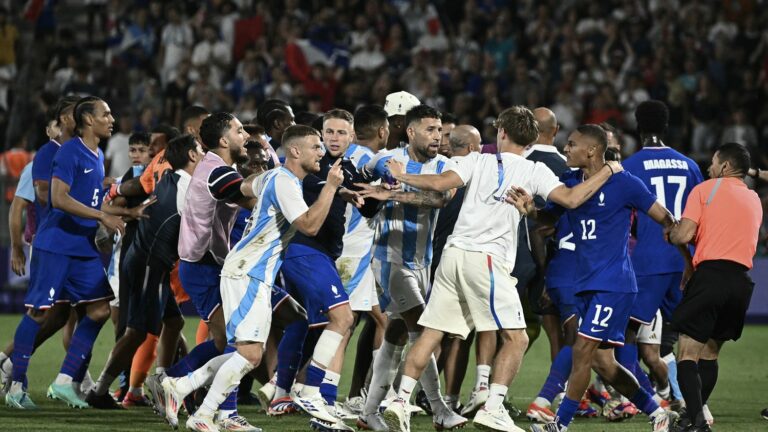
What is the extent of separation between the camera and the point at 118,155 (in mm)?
18688

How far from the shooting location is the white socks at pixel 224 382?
26.7 ft

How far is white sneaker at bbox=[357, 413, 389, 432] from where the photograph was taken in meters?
8.77

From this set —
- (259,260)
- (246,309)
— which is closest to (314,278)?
(259,260)

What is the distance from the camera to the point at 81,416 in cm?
946

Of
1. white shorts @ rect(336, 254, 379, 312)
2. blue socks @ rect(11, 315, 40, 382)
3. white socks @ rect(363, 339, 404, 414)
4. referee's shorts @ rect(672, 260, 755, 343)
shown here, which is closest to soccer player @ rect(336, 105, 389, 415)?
white shorts @ rect(336, 254, 379, 312)

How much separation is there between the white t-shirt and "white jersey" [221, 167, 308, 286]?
10462 mm

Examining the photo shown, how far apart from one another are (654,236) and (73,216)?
4839mm

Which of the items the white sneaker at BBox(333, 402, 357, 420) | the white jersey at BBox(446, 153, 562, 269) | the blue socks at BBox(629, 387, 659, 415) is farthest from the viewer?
the blue socks at BBox(629, 387, 659, 415)

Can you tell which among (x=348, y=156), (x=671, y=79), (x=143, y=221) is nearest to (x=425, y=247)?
(x=348, y=156)

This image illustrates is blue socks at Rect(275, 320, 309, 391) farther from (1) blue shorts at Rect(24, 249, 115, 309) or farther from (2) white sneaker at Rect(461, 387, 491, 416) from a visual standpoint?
(1) blue shorts at Rect(24, 249, 115, 309)

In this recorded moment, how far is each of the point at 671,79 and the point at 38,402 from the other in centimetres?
1337

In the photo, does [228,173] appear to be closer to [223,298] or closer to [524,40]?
[223,298]

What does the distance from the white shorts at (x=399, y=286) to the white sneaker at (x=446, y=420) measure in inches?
31.7

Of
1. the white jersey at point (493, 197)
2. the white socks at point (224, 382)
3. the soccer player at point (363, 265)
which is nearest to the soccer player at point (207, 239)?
the white socks at point (224, 382)
